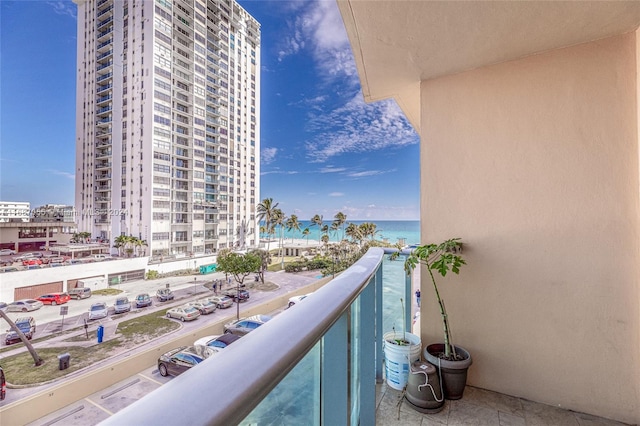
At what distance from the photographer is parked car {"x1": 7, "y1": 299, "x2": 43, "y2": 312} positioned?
8961 mm

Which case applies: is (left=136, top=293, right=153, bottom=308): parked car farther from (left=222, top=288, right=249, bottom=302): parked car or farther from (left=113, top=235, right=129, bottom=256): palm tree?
(left=113, top=235, right=129, bottom=256): palm tree

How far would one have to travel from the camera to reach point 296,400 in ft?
1.83

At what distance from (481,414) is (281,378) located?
1971mm

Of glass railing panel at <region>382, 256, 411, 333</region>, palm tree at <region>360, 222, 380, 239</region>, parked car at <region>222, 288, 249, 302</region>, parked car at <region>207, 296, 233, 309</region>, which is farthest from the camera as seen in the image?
palm tree at <region>360, 222, 380, 239</region>

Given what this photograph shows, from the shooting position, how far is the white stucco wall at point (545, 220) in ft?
5.55

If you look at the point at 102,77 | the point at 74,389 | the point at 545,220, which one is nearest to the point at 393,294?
the point at 545,220

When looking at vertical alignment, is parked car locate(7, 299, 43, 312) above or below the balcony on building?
below

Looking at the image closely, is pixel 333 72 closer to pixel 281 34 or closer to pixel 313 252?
pixel 281 34

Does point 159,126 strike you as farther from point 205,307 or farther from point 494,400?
point 494,400

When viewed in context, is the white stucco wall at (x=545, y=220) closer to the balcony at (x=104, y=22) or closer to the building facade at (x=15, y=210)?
the building facade at (x=15, y=210)

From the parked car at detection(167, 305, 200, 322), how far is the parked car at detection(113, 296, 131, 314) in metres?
1.61

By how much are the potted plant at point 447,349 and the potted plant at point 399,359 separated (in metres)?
0.13

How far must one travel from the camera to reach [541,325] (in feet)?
6.01

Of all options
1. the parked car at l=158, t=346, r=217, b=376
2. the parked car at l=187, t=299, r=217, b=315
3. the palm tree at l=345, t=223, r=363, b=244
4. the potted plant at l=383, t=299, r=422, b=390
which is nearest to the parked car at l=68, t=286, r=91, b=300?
the parked car at l=187, t=299, r=217, b=315
